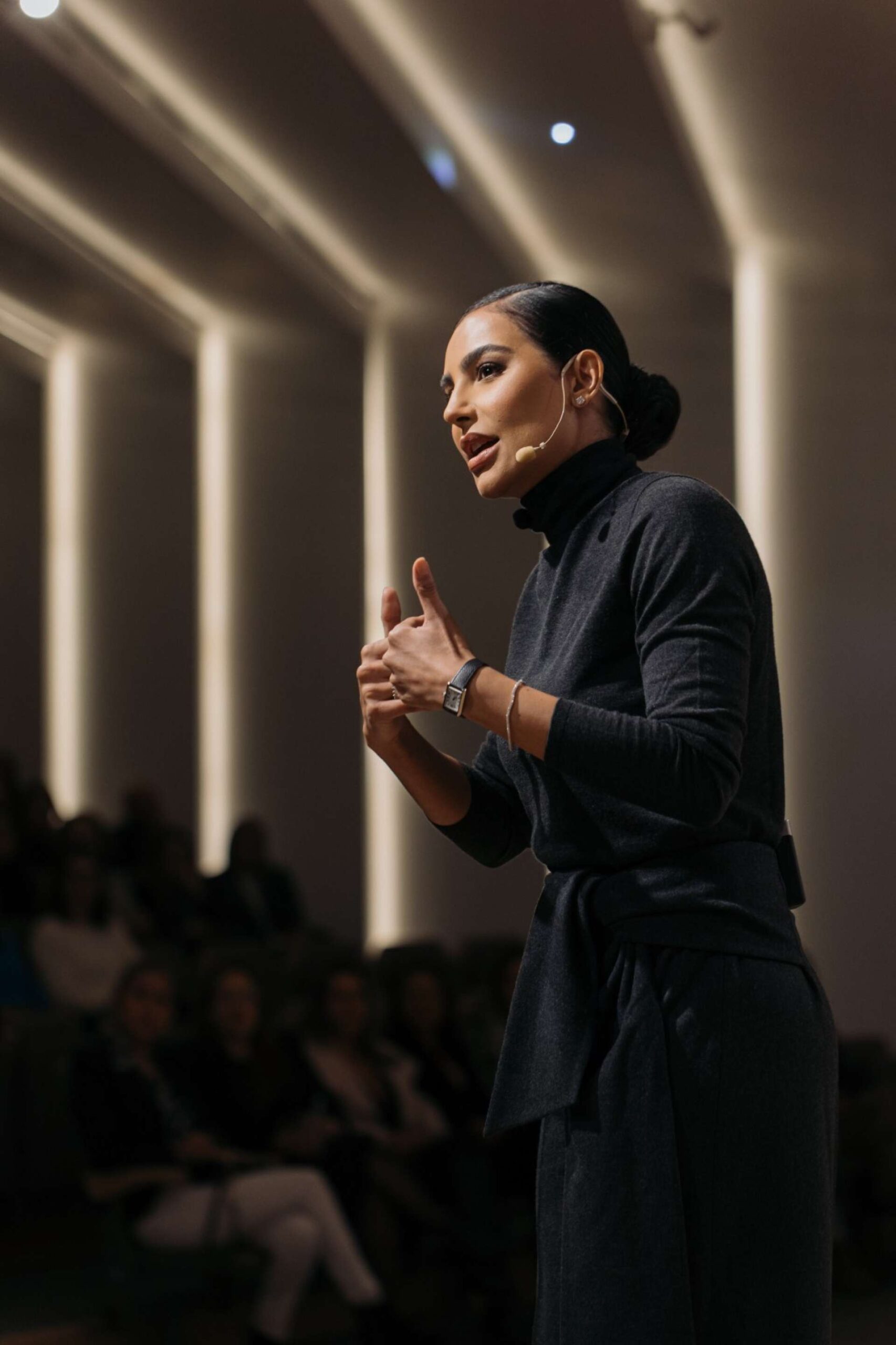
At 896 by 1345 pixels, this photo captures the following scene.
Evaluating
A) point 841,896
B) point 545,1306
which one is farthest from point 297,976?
point 545,1306

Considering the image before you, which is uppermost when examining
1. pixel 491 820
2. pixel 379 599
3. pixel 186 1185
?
pixel 379 599

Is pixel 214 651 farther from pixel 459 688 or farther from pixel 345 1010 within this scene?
pixel 459 688

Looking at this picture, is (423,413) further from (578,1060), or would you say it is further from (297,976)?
(578,1060)

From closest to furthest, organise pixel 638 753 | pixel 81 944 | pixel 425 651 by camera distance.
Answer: pixel 638 753, pixel 425 651, pixel 81 944

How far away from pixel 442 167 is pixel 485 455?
2.95 metres

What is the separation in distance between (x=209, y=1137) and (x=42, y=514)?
2.91 metres

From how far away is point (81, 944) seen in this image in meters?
4.63

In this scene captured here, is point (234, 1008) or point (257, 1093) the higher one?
point (234, 1008)

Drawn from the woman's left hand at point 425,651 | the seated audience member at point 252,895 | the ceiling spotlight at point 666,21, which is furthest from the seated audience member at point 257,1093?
the woman's left hand at point 425,651

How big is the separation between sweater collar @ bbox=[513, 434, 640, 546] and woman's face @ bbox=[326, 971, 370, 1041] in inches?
115

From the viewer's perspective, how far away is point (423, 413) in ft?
10.1

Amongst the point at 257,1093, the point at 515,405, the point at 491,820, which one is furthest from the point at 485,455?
the point at 257,1093

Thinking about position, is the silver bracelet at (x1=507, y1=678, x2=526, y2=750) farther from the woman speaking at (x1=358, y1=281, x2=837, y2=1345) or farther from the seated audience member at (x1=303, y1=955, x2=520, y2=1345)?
the seated audience member at (x1=303, y1=955, x2=520, y2=1345)

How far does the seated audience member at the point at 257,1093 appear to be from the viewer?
12.0ft
